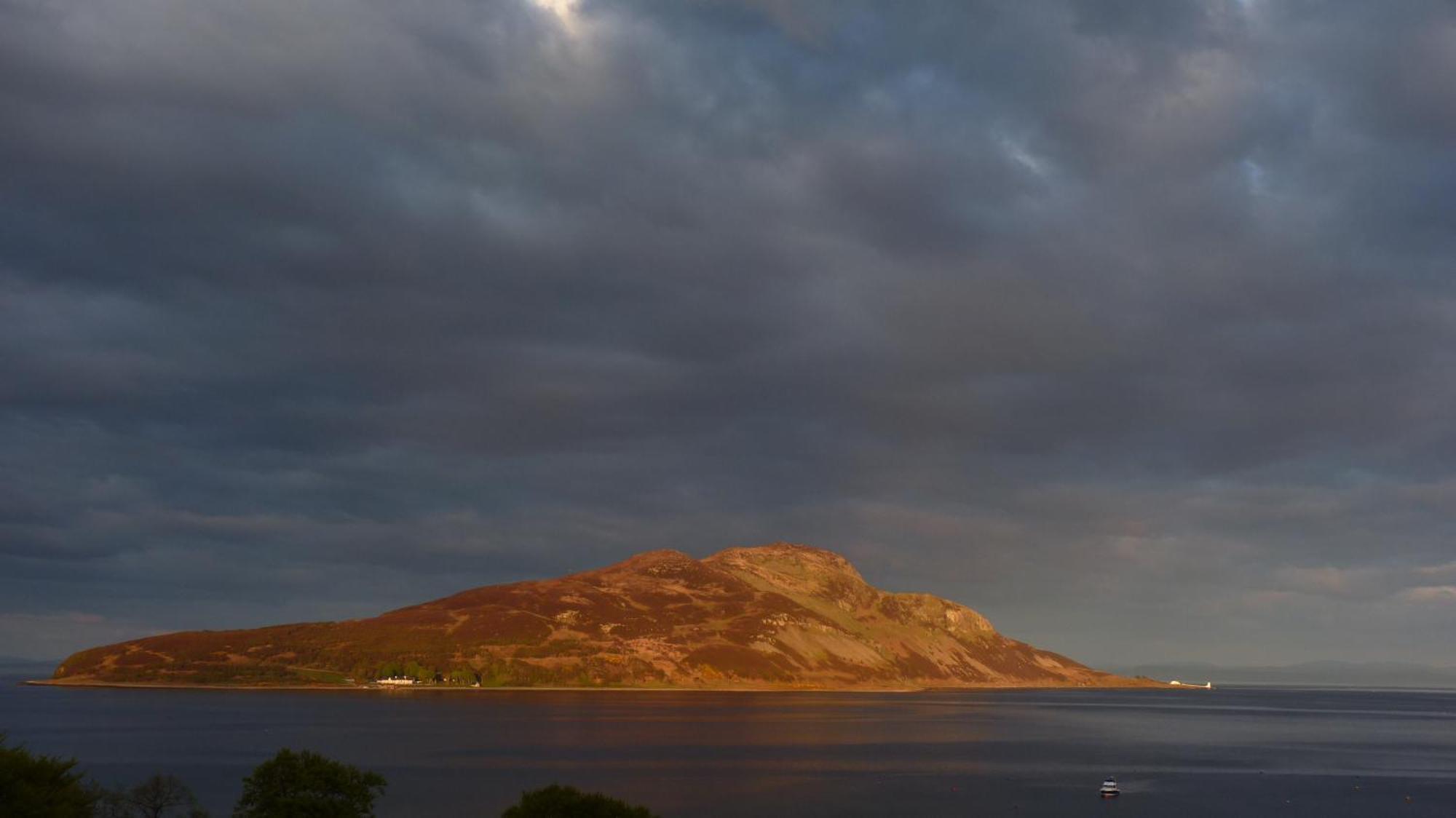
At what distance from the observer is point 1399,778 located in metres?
160

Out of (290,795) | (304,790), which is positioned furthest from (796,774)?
(290,795)

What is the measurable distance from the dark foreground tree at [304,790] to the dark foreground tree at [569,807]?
15.0m

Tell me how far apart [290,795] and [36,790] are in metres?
14.0

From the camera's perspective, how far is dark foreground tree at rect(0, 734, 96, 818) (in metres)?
62.5

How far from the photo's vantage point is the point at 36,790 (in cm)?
6391

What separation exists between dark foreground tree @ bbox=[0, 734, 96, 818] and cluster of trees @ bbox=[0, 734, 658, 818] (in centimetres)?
4

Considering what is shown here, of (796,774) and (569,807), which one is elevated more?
(569,807)

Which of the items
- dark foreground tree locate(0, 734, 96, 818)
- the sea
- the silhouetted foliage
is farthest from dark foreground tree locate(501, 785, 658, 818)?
the sea

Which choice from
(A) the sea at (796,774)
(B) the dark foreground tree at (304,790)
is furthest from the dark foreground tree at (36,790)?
(A) the sea at (796,774)

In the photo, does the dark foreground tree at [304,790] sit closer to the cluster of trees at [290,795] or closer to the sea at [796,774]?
the cluster of trees at [290,795]

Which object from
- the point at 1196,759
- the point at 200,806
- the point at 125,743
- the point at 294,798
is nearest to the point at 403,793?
the point at 200,806

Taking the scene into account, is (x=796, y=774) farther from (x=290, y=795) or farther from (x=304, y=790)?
(x=290, y=795)

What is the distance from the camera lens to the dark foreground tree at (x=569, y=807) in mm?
61781

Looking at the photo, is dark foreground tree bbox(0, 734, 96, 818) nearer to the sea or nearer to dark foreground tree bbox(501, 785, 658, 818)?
dark foreground tree bbox(501, 785, 658, 818)
